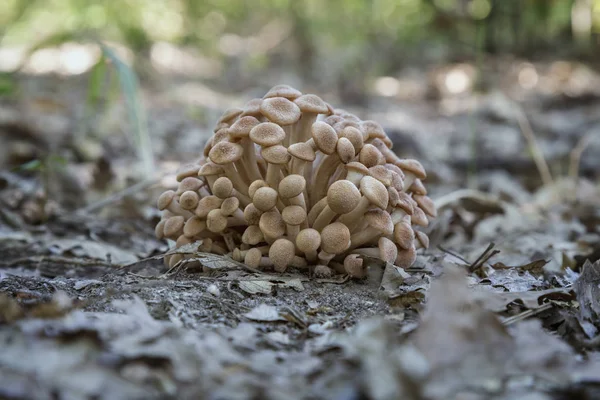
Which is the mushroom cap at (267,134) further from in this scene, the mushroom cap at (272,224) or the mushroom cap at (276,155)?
the mushroom cap at (272,224)

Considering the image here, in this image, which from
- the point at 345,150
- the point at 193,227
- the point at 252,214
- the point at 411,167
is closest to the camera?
the point at 345,150

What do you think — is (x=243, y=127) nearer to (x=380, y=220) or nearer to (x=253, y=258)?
(x=253, y=258)

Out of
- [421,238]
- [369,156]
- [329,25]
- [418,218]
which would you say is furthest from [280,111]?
[329,25]

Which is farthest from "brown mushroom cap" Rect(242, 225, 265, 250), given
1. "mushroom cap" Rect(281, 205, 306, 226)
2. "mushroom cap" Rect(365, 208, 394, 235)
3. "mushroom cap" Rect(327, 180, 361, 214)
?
"mushroom cap" Rect(365, 208, 394, 235)

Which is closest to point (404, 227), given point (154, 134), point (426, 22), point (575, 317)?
point (575, 317)

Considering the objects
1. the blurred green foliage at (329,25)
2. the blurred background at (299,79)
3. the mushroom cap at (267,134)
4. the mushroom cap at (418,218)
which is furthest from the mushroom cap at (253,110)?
the blurred green foliage at (329,25)

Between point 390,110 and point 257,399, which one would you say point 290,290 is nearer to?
point 257,399
